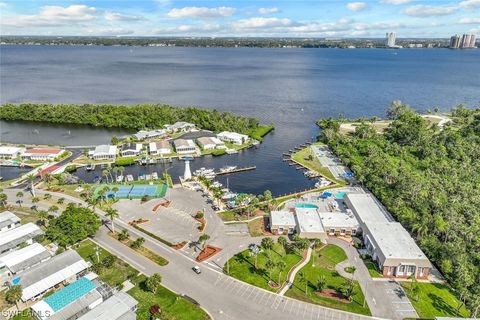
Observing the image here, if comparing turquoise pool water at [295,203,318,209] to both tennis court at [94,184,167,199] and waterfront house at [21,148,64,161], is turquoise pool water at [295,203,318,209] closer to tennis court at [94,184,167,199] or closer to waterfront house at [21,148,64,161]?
tennis court at [94,184,167,199]

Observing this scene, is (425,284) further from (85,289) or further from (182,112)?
(182,112)

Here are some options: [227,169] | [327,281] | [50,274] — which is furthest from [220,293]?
[227,169]

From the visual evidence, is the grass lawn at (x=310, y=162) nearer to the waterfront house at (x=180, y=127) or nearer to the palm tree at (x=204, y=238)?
the palm tree at (x=204, y=238)

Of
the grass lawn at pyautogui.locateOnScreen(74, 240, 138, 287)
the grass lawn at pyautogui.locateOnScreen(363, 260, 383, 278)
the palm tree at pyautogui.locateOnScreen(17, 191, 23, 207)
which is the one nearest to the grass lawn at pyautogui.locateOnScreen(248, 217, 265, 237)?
the grass lawn at pyautogui.locateOnScreen(363, 260, 383, 278)

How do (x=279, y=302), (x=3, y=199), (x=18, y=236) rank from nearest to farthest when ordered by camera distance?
(x=279, y=302), (x=18, y=236), (x=3, y=199)

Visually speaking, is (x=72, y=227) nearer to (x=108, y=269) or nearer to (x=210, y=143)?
(x=108, y=269)
